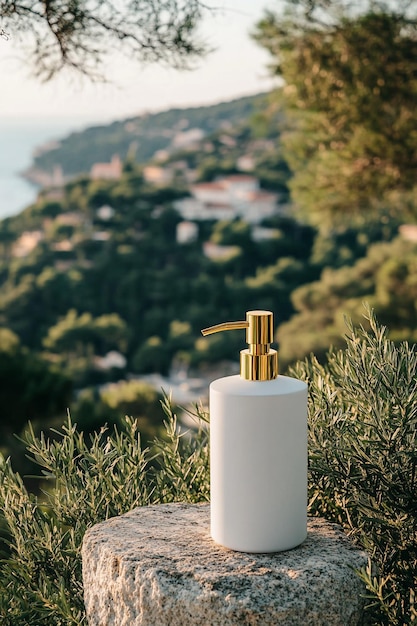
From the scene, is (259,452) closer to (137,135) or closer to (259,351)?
(259,351)

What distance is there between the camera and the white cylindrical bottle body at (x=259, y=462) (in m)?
0.75

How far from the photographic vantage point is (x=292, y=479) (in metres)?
0.77

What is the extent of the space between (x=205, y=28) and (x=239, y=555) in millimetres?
925

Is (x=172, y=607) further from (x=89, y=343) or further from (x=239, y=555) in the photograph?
(x=89, y=343)

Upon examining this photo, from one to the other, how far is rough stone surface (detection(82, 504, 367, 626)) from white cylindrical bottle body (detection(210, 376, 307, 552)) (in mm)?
25

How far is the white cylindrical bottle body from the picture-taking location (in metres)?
0.75

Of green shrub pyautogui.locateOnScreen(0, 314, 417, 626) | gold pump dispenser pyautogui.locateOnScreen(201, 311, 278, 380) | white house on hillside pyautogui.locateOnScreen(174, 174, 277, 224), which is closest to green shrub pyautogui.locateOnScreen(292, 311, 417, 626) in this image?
green shrub pyautogui.locateOnScreen(0, 314, 417, 626)

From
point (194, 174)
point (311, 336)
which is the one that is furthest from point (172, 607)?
point (194, 174)

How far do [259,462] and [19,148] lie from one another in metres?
12.0

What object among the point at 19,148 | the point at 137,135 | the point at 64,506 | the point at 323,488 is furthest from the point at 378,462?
the point at 137,135

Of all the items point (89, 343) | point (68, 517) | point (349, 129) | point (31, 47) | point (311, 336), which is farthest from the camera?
point (89, 343)

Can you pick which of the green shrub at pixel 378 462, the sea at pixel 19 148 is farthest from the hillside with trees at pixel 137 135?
the green shrub at pixel 378 462

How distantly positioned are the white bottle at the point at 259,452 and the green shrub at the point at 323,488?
0.21 feet

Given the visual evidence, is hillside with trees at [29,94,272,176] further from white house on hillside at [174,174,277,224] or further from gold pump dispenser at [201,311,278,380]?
gold pump dispenser at [201,311,278,380]
